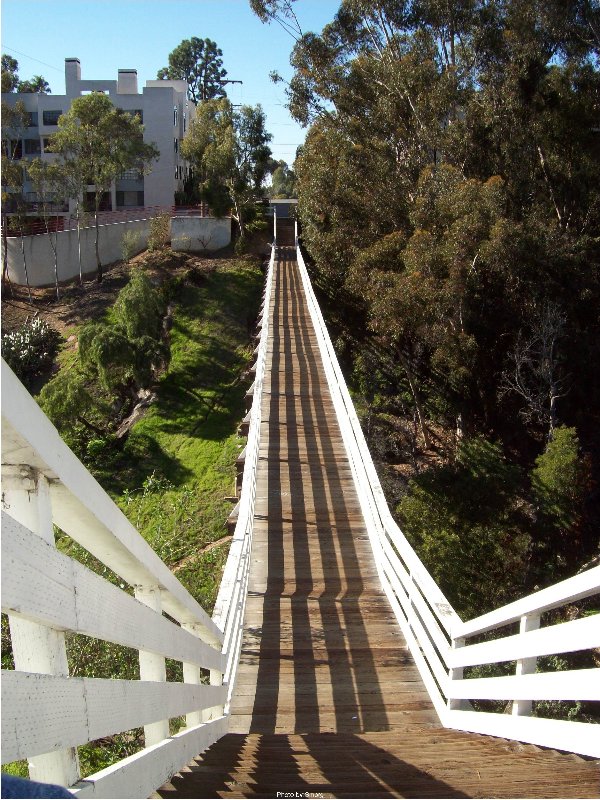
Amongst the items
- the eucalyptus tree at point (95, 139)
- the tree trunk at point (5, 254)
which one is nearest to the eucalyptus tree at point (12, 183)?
the tree trunk at point (5, 254)

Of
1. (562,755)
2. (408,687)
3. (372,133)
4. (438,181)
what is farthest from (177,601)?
(372,133)

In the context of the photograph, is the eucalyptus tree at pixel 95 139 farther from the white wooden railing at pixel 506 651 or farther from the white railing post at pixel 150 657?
the white railing post at pixel 150 657

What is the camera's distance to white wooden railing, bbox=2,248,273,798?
1.43m

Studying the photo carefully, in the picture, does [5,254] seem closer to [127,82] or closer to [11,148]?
[11,148]

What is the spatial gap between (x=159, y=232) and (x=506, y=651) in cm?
3267

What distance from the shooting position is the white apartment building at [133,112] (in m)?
42.8

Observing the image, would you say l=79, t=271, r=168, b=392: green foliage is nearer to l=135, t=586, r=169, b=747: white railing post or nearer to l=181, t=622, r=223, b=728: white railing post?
l=181, t=622, r=223, b=728: white railing post

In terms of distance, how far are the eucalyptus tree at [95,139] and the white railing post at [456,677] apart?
28.5 metres

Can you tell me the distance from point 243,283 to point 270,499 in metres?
22.9

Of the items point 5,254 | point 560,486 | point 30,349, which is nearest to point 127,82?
point 5,254

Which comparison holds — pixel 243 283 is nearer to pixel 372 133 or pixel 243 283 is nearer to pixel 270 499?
pixel 372 133

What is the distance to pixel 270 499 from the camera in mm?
9461

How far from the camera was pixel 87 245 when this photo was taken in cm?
3441

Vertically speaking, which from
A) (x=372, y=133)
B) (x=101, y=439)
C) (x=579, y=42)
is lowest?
(x=101, y=439)
